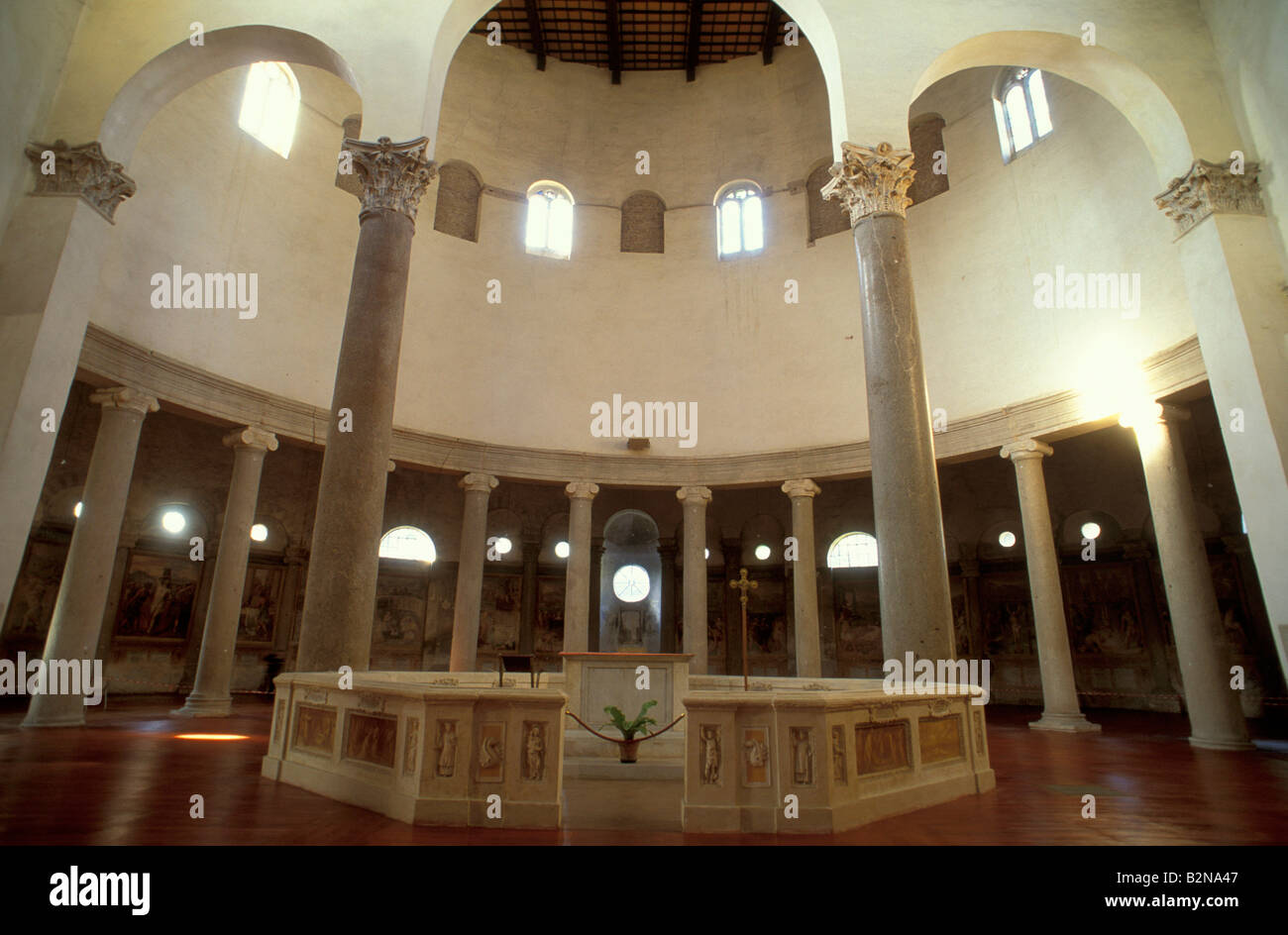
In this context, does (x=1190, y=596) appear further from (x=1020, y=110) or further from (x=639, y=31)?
(x=639, y=31)

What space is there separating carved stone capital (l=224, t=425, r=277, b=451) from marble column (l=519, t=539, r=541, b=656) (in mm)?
7979

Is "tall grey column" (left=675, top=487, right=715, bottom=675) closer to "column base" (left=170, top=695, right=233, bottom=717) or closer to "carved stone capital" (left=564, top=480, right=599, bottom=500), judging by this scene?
"carved stone capital" (left=564, top=480, right=599, bottom=500)

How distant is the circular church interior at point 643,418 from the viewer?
567 cm

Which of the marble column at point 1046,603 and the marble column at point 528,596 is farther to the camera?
the marble column at point 528,596

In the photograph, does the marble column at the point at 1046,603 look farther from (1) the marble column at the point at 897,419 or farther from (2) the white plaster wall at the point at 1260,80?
(1) the marble column at the point at 897,419

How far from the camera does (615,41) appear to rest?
60.3 feet

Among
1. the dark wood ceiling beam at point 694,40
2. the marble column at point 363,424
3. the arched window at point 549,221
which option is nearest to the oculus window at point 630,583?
the arched window at point 549,221

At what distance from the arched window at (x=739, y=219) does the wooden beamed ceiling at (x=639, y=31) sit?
3.52 metres

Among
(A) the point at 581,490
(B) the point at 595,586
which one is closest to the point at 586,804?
(A) the point at 581,490

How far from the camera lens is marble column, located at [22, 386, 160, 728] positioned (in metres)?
9.93
